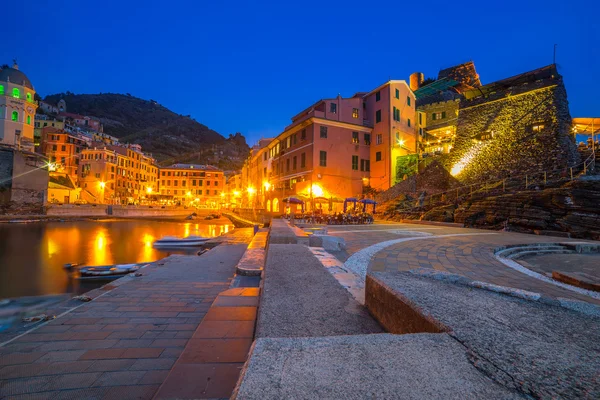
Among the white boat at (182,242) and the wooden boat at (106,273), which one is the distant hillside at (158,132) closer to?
the white boat at (182,242)

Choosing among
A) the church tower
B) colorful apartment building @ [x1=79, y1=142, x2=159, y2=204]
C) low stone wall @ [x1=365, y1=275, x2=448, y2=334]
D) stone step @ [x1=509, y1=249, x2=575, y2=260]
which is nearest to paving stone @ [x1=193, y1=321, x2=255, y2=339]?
low stone wall @ [x1=365, y1=275, x2=448, y2=334]

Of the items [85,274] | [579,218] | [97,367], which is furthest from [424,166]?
[97,367]

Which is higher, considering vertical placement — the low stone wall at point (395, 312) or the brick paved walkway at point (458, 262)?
the low stone wall at point (395, 312)

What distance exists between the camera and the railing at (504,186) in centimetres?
1803

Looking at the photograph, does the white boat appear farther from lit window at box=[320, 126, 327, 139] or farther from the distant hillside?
the distant hillside

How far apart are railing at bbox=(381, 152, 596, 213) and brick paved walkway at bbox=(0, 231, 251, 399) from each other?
839 inches

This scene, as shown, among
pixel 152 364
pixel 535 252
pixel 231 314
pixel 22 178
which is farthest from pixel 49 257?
pixel 22 178

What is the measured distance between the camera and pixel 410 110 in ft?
Result: 107

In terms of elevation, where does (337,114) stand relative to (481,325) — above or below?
above

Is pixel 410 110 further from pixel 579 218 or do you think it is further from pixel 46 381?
pixel 46 381

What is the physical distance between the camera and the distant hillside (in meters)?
120

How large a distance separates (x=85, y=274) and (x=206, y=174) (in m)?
71.6

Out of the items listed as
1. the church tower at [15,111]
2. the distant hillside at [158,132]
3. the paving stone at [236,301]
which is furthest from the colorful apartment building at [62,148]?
the paving stone at [236,301]

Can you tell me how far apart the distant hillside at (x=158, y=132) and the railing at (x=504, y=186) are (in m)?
111
